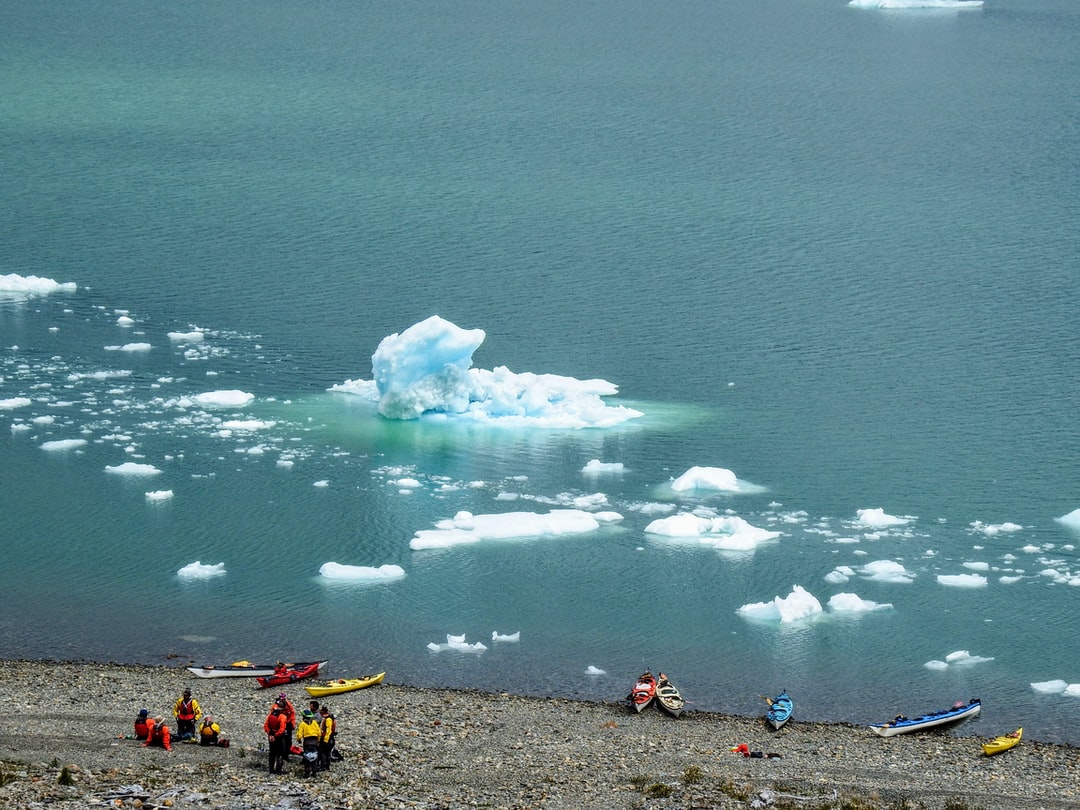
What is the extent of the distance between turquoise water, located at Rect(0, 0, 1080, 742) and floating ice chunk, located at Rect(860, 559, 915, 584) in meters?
0.41

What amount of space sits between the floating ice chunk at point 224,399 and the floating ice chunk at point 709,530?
492 inches

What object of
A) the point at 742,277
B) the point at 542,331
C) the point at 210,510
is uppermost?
the point at 742,277

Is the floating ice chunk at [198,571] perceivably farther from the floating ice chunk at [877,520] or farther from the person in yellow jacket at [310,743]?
the floating ice chunk at [877,520]

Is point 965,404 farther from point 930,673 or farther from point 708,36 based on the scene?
point 708,36

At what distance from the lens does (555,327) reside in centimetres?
4709

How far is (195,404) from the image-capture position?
40.8 m

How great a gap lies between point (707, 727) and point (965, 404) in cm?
1925

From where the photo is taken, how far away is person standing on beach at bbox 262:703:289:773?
20234 mm

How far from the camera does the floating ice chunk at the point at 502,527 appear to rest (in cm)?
3322

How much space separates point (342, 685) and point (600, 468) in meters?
12.3

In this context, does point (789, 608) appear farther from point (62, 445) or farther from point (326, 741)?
point (62, 445)

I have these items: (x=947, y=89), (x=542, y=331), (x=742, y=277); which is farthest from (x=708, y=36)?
(x=542, y=331)

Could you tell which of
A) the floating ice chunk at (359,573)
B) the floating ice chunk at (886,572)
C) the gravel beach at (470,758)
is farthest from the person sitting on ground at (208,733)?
the floating ice chunk at (886,572)

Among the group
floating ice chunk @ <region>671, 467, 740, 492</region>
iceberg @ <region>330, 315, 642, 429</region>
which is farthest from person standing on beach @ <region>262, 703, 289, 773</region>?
iceberg @ <region>330, 315, 642, 429</region>
